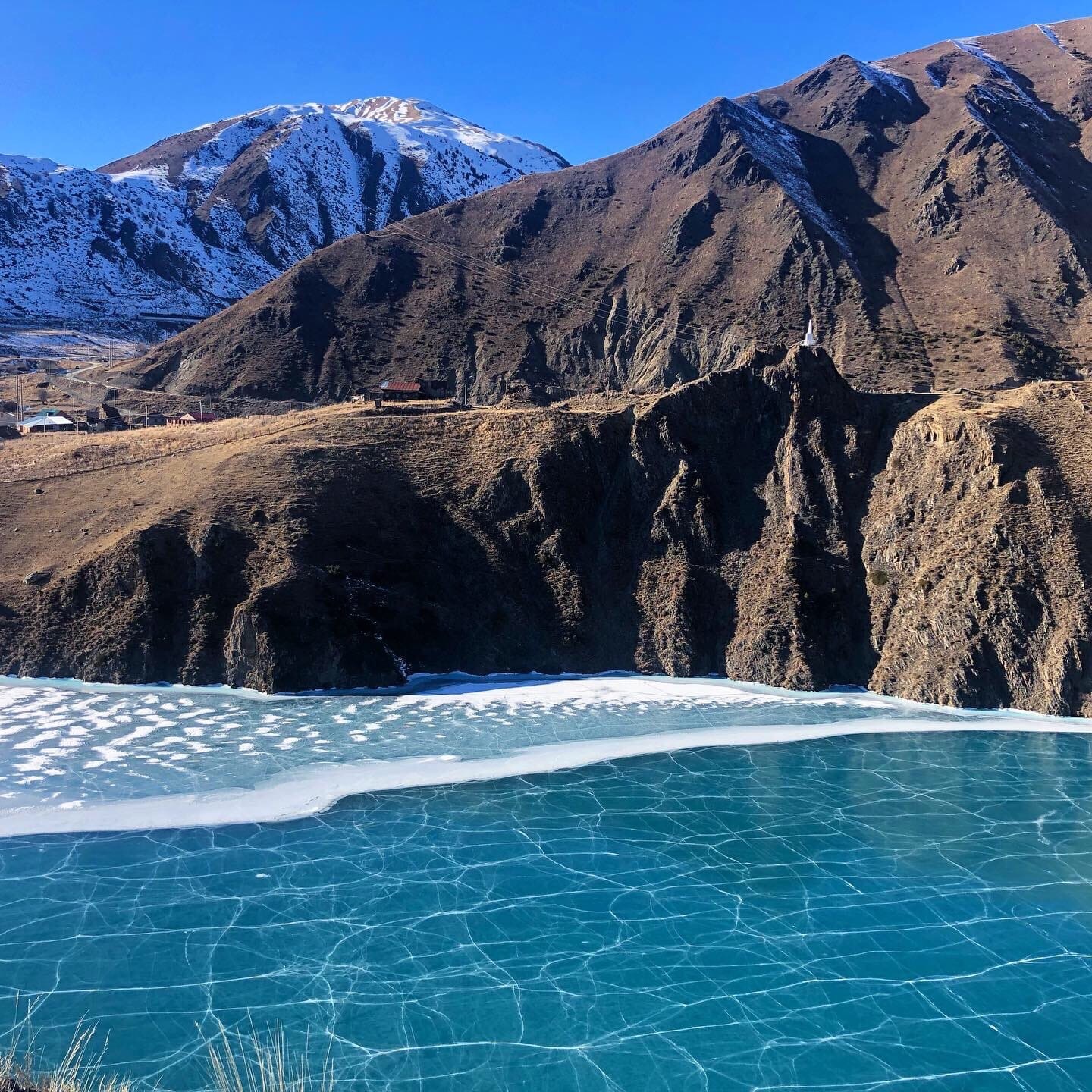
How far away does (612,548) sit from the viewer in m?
52.1

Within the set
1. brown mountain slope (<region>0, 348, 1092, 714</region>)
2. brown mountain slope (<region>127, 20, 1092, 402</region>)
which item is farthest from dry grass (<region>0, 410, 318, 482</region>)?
brown mountain slope (<region>127, 20, 1092, 402</region>)

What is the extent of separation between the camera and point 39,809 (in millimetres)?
29391

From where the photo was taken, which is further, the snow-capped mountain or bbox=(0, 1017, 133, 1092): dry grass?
the snow-capped mountain

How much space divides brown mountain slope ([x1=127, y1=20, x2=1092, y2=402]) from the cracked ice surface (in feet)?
170

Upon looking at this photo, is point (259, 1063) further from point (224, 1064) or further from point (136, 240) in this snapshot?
point (136, 240)

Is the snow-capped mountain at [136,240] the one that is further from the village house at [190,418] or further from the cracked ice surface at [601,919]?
the cracked ice surface at [601,919]

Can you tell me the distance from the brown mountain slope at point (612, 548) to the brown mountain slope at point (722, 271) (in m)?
28.2

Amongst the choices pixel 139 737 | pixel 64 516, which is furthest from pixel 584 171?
pixel 139 737

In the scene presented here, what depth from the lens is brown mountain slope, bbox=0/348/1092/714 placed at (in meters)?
43.4

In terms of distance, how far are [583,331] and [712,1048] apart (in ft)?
281

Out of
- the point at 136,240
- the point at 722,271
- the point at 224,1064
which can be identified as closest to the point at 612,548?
the point at 224,1064

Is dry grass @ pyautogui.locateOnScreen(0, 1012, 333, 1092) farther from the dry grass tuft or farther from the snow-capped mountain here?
the snow-capped mountain

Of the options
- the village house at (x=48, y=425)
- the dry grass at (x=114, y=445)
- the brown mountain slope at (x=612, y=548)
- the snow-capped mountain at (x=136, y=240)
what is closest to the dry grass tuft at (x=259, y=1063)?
the brown mountain slope at (x=612, y=548)

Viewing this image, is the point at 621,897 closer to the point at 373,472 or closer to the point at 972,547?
the point at 972,547
